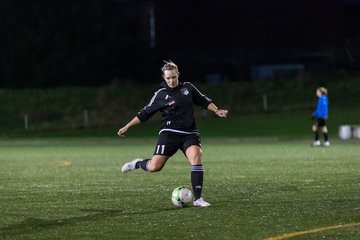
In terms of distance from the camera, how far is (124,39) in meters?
72.7

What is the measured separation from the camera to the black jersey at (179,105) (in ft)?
46.4

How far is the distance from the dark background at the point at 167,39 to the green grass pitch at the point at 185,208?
45.6m

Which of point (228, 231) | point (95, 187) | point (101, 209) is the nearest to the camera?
point (228, 231)

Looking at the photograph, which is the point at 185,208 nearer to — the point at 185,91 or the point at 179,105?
the point at 179,105

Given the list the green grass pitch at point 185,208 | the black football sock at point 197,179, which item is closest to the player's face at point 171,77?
the black football sock at point 197,179

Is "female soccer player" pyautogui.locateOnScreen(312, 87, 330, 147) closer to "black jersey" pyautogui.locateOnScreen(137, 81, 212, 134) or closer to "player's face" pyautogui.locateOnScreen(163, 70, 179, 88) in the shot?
"black jersey" pyautogui.locateOnScreen(137, 81, 212, 134)

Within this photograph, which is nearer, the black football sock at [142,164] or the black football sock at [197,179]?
the black football sock at [197,179]

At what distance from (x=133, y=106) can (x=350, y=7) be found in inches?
1104

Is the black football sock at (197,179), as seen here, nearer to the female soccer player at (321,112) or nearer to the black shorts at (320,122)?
the female soccer player at (321,112)

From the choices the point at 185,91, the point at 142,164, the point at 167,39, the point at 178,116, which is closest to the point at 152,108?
the point at 178,116

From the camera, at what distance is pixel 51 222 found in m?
12.1

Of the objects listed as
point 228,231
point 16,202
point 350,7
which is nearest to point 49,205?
point 16,202

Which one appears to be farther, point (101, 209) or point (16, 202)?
point (16, 202)

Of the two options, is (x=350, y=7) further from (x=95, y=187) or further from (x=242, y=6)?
(x=95, y=187)
